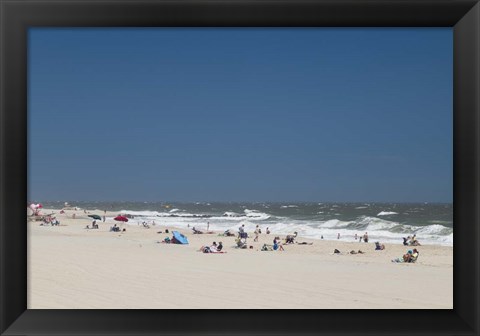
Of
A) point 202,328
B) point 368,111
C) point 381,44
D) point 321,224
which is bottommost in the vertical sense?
point 321,224

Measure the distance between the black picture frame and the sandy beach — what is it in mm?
138

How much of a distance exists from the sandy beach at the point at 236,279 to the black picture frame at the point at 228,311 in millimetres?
138

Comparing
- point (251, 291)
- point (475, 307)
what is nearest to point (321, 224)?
point (251, 291)

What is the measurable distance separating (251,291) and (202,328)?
348 centimetres

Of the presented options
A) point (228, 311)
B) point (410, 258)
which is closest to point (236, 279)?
point (410, 258)

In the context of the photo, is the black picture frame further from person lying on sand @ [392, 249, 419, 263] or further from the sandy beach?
person lying on sand @ [392, 249, 419, 263]

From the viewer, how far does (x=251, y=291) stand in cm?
521

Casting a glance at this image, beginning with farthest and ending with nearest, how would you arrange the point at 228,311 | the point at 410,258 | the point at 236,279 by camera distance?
the point at 410,258, the point at 236,279, the point at 228,311

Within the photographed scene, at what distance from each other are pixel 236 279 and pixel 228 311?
4.56 m

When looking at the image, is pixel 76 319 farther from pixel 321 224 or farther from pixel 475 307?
pixel 321 224

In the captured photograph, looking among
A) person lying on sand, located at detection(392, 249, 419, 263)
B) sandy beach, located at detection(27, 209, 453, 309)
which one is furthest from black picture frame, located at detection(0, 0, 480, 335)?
person lying on sand, located at detection(392, 249, 419, 263)

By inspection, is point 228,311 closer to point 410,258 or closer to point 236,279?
point 236,279

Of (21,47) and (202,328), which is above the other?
(21,47)

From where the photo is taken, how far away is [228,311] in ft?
6.12
